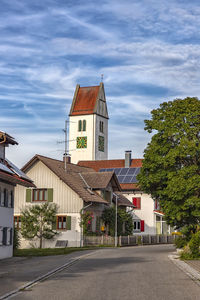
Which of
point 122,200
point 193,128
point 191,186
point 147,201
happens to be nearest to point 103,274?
point 191,186

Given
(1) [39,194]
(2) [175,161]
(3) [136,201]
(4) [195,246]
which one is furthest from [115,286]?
(3) [136,201]

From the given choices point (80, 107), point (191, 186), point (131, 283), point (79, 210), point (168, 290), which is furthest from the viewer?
point (80, 107)

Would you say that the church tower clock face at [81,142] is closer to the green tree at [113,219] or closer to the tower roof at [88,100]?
the tower roof at [88,100]

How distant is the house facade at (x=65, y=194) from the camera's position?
162 ft

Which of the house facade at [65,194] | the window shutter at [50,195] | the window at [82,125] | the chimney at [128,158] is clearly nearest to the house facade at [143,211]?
the chimney at [128,158]

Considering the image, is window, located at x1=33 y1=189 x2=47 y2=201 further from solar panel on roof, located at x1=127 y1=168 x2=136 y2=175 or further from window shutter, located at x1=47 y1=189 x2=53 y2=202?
solar panel on roof, located at x1=127 y1=168 x2=136 y2=175

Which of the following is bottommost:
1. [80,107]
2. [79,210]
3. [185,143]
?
[79,210]

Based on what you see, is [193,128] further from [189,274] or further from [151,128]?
[189,274]

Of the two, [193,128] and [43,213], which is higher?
[193,128]

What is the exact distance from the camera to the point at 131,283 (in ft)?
52.6

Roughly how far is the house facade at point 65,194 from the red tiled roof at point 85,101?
70.8m

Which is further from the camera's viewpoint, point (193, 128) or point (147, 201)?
point (147, 201)

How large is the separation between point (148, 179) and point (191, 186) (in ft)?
12.0

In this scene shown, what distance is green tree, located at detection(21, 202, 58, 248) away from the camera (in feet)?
162
